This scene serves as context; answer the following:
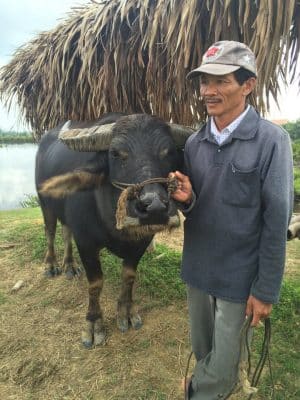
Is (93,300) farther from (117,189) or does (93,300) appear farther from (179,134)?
(179,134)

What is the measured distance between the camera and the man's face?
59.8 inches

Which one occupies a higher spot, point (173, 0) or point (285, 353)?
point (173, 0)

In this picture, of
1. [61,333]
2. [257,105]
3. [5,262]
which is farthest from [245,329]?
[5,262]

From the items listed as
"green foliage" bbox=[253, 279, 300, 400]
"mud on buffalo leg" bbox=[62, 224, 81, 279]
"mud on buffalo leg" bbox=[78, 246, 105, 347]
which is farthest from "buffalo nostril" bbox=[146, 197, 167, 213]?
"mud on buffalo leg" bbox=[62, 224, 81, 279]

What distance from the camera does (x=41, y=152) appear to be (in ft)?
12.8

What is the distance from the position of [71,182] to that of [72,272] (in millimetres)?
1846

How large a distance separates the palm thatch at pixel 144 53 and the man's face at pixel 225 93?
2.99 feet

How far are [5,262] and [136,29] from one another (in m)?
3.12

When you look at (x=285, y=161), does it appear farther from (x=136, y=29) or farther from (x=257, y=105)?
(x=136, y=29)

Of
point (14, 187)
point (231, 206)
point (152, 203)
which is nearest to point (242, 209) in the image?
point (231, 206)

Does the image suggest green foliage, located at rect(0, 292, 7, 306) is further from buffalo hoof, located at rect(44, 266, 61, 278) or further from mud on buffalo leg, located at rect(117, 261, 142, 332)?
mud on buffalo leg, located at rect(117, 261, 142, 332)

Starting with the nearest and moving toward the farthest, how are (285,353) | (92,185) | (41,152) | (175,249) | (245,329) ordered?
(245,329) → (92,185) → (285,353) → (41,152) → (175,249)

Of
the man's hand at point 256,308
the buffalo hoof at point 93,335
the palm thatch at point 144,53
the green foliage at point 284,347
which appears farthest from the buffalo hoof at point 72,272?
the man's hand at point 256,308

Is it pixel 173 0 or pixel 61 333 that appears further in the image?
pixel 61 333
